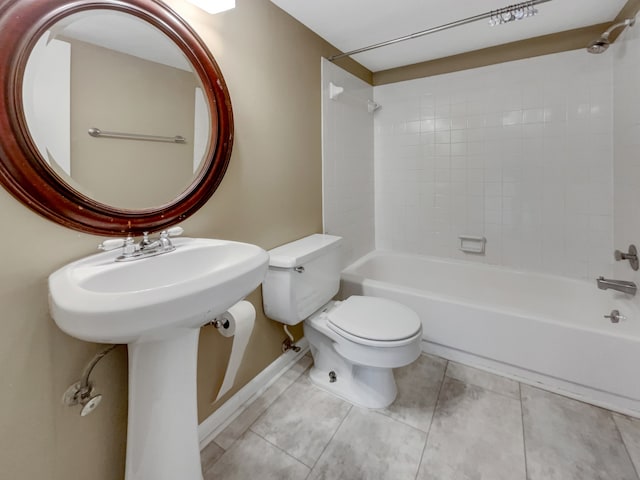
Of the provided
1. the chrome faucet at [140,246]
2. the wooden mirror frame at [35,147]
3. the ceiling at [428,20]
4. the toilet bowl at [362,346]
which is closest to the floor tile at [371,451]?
the toilet bowl at [362,346]

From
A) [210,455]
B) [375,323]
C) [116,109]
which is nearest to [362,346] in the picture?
[375,323]

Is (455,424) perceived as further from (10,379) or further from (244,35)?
(244,35)

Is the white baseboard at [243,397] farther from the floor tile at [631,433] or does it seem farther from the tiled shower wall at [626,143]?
the tiled shower wall at [626,143]

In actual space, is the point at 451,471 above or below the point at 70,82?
below

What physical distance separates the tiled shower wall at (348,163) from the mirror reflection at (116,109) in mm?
1037

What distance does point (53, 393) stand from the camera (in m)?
0.87

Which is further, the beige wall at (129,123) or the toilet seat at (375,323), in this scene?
the toilet seat at (375,323)

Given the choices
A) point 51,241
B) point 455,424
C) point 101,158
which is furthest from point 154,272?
point 455,424

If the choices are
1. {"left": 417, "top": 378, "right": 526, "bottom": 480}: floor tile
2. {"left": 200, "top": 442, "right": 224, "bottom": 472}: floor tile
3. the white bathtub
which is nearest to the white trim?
the white bathtub

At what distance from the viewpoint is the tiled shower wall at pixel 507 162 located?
1.96 meters

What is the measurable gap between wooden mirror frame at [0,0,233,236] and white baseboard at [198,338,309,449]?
92cm

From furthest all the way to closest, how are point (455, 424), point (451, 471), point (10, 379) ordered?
point (455, 424) → point (451, 471) → point (10, 379)

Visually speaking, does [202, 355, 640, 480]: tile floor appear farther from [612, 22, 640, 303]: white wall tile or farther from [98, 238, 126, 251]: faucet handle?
[98, 238, 126, 251]: faucet handle

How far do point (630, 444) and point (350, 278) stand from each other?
1.53 m
